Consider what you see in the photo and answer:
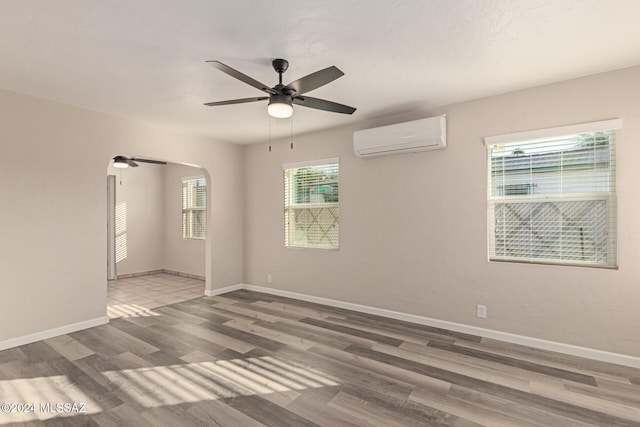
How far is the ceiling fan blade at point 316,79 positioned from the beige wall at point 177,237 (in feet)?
16.1

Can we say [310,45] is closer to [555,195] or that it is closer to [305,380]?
[305,380]

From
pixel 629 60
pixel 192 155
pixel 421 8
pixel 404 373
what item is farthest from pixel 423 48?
pixel 192 155

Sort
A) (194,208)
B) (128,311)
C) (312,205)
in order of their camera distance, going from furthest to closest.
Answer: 1. (194,208)
2. (312,205)
3. (128,311)

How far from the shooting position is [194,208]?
682 centimetres

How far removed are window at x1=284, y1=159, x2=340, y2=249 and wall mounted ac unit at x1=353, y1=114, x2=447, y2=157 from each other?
0.67 metres

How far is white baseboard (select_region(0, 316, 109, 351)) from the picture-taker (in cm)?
312

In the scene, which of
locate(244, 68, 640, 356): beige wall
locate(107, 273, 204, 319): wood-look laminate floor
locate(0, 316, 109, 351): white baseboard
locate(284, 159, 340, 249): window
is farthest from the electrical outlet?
locate(0, 316, 109, 351): white baseboard

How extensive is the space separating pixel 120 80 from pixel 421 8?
277 cm

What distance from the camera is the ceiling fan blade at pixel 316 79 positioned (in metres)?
2.12

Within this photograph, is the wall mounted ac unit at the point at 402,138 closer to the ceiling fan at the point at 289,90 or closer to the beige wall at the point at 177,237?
the ceiling fan at the point at 289,90

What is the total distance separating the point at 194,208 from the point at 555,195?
253 inches

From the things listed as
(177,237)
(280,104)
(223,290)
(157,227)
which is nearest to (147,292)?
(223,290)

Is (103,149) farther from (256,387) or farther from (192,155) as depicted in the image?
(256,387)

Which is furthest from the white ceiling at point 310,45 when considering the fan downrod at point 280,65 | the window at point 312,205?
the window at point 312,205
